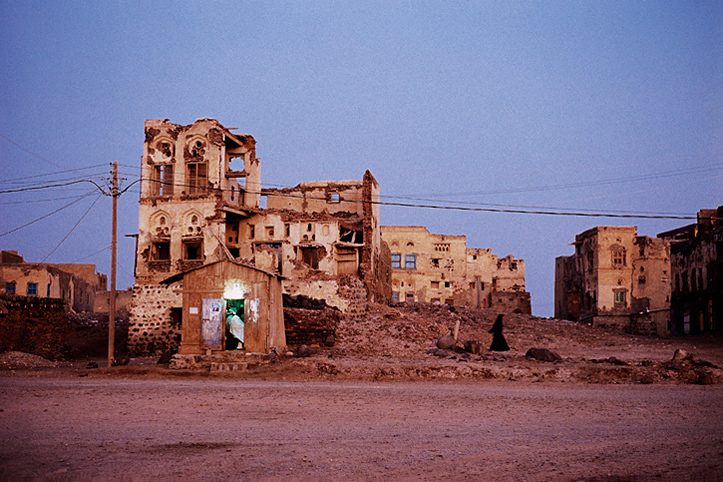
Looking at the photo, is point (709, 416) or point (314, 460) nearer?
point (314, 460)

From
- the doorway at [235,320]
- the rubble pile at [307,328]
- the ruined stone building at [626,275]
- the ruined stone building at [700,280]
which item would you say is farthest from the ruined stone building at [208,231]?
the ruined stone building at [626,275]

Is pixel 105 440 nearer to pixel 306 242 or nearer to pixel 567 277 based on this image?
pixel 306 242

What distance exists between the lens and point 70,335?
36500 mm

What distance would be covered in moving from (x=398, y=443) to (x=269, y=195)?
3576cm

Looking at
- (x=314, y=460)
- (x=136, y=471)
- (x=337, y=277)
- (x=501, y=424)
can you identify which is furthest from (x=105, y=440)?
(x=337, y=277)

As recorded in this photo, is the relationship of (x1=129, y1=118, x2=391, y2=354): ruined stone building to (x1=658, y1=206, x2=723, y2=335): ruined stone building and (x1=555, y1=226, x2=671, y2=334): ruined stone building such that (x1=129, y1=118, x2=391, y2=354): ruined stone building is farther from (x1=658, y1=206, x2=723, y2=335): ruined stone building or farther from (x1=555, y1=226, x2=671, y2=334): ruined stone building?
(x1=555, y1=226, x2=671, y2=334): ruined stone building

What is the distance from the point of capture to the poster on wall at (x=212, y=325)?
23.1 metres

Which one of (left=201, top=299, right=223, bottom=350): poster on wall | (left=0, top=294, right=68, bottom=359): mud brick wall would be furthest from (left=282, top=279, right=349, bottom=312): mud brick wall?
(left=0, top=294, right=68, bottom=359): mud brick wall

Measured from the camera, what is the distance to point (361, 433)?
10148mm

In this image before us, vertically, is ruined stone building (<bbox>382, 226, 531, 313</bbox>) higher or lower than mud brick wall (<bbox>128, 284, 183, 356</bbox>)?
higher

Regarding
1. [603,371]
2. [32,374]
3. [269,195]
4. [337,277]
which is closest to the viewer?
[603,371]

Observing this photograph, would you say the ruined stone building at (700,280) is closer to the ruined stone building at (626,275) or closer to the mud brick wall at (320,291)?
the ruined stone building at (626,275)

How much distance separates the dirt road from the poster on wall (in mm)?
6167

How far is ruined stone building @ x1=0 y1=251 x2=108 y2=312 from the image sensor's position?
157 ft
